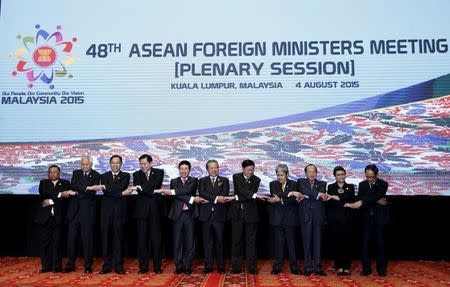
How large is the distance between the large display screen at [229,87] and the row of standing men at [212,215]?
0.59 meters

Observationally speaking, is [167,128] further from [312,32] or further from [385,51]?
[385,51]

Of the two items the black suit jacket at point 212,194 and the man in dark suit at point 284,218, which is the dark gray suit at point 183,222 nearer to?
the black suit jacket at point 212,194

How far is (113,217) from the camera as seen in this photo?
4.61m

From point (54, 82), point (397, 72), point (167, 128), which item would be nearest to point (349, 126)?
point (397, 72)

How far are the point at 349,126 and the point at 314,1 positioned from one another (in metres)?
1.62

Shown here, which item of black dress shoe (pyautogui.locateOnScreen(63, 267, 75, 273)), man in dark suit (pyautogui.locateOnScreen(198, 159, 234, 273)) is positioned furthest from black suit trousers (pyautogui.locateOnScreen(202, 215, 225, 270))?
black dress shoe (pyautogui.locateOnScreen(63, 267, 75, 273))

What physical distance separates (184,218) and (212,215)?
0.29m

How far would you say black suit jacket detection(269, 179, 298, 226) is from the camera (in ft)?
15.0

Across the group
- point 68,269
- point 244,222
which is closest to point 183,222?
point 244,222

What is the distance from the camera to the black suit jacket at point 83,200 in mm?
4641

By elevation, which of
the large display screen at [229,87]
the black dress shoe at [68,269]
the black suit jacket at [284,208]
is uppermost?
the large display screen at [229,87]

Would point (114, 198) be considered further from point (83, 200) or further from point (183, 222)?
point (183, 222)

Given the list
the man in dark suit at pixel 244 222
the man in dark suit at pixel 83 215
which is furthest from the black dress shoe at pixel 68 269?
the man in dark suit at pixel 244 222

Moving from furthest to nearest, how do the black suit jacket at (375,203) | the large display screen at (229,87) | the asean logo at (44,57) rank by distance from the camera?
the asean logo at (44,57) → the large display screen at (229,87) → the black suit jacket at (375,203)
